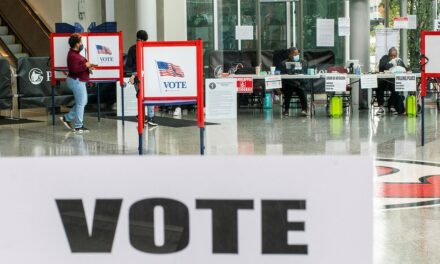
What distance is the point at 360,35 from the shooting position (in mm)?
20406

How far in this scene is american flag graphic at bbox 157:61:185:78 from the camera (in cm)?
1030

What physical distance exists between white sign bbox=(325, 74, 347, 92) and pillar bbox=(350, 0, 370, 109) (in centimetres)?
256

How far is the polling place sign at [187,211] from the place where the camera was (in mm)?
2172

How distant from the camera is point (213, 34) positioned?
22.3 metres

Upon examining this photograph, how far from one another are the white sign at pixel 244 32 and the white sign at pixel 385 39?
3.13 meters

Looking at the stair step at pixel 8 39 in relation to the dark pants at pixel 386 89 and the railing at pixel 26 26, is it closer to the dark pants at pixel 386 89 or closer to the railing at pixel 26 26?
the railing at pixel 26 26

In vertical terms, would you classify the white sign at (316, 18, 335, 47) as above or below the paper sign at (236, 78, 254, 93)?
above

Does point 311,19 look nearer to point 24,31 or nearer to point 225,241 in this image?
point 24,31

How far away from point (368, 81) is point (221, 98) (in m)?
3.18

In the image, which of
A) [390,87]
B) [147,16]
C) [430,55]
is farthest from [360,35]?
[430,55]

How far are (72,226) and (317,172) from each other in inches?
25.2

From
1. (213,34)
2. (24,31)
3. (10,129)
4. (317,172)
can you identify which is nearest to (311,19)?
(213,34)

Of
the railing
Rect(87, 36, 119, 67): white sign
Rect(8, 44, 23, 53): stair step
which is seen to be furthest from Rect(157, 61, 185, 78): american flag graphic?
Rect(8, 44, 23, 53): stair step

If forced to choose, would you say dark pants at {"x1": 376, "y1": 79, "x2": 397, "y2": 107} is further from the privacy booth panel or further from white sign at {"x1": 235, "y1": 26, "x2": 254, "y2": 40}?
the privacy booth panel
